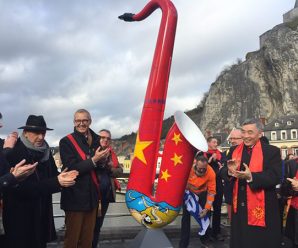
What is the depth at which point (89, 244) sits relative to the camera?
4.76 m

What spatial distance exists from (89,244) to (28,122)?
1.75 meters

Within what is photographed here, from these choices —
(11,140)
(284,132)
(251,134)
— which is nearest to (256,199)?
(251,134)

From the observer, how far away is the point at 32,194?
12.5 ft

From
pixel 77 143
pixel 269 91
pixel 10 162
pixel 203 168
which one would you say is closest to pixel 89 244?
pixel 77 143

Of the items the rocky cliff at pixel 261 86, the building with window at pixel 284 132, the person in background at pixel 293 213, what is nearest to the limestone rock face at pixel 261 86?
the rocky cliff at pixel 261 86

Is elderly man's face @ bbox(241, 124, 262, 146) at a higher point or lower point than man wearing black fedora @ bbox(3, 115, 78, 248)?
higher

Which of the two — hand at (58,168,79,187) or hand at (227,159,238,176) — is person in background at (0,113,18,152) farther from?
hand at (227,159,238,176)

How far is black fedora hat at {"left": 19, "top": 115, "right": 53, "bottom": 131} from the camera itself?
4043 millimetres

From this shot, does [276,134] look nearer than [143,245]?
No

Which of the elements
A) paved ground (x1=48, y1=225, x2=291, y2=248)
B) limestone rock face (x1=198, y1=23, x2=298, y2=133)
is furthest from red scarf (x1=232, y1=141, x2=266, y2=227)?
limestone rock face (x1=198, y1=23, x2=298, y2=133)

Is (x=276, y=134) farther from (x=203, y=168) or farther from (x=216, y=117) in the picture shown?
(x=203, y=168)

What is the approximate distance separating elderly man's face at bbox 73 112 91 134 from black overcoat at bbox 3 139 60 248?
0.85 meters

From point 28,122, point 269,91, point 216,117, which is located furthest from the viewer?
point 216,117

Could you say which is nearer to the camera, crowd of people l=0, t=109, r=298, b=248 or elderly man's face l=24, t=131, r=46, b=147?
crowd of people l=0, t=109, r=298, b=248
